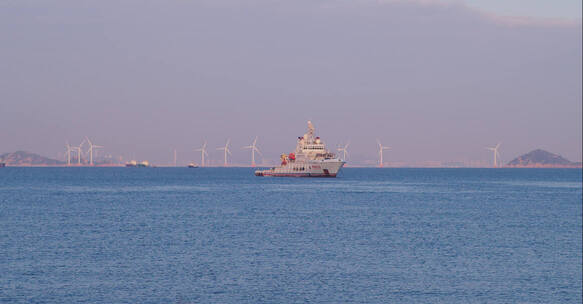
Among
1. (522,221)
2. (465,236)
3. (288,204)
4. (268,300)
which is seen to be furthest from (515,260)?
(288,204)

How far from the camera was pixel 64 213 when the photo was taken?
9981cm

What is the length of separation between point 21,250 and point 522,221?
68.7 m

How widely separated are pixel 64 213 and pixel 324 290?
66431 millimetres

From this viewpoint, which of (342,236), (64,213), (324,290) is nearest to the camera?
(324,290)

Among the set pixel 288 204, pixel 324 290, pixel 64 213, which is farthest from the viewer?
pixel 288 204

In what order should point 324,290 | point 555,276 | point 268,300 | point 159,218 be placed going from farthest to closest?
point 159,218 < point 555,276 < point 324,290 < point 268,300

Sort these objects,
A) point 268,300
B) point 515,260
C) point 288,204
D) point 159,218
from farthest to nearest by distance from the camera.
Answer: point 288,204
point 159,218
point 515,260
point 268,300

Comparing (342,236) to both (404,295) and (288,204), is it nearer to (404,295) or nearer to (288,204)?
(404,295)

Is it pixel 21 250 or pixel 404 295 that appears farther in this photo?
pixel 21 250

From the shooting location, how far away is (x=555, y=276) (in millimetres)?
50031

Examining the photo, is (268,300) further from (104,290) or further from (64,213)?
(64,213)

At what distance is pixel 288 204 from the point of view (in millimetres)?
122375

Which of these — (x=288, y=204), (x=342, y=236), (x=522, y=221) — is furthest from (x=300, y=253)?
(x=288, y=204)

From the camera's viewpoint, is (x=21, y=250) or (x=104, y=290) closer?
(x=104, y=290)
